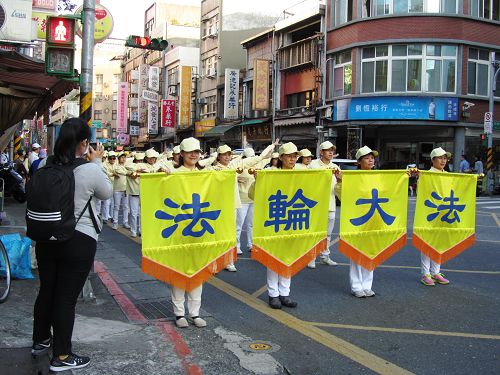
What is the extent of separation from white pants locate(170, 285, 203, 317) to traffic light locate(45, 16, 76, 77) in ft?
9.80

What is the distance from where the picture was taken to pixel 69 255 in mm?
4043

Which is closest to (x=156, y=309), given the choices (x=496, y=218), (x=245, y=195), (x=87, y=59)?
(x=87, y=59)

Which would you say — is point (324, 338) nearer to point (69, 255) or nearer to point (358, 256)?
point (358, 256)

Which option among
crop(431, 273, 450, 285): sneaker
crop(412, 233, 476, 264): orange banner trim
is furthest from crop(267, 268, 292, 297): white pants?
crop(431, 273, 450, 285): sneaker

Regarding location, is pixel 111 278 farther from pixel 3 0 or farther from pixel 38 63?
pixel 3 0

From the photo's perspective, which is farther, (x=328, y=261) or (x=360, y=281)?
(x=328, y=261)

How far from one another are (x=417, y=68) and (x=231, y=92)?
14.7 metres

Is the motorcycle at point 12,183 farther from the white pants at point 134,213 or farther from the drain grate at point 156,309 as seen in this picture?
the drain grate at point 156,309

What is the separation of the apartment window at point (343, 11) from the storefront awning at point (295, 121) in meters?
5.07

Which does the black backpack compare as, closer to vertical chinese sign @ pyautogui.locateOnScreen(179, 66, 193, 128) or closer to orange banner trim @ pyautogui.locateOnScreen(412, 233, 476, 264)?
orange banner trim @ pyautogui.locateOnScreen(412, 233, 476, 264)

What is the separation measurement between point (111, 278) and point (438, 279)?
442 centimetres

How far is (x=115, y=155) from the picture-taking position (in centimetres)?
1392

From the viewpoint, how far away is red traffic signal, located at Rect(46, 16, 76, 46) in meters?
6.39

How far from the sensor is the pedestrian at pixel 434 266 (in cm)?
743
